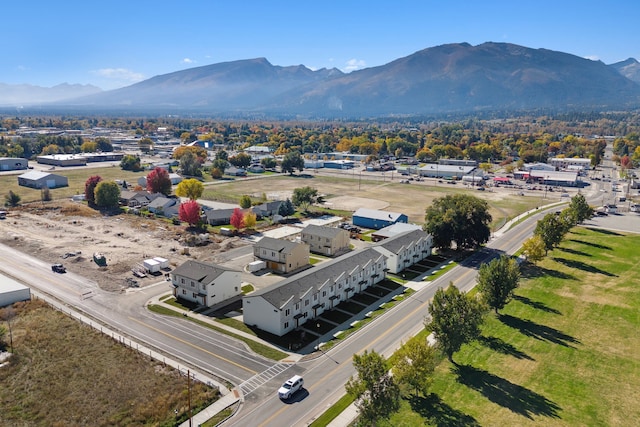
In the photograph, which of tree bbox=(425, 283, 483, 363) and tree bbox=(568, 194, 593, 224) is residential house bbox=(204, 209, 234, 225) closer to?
tree bbox=(425, 283, 483, 363)

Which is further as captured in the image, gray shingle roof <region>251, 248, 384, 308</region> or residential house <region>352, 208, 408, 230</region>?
residential house <region>352, 208, 408, 230</region>

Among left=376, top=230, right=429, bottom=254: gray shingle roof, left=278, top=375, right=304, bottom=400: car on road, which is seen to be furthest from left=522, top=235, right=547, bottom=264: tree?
left=278, top=375, right=304, bottom=400: car on road

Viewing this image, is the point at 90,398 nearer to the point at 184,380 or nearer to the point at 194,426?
the point at 184,380

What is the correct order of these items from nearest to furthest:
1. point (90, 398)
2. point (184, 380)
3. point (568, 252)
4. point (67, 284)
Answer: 1. point (90, 398)
2. point (184, 380)
3. point (67, 284)
4. point (568, 252)

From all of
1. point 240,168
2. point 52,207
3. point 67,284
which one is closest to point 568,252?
point 67,284

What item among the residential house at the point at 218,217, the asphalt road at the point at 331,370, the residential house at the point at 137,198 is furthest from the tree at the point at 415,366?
the residential house at the point at 137,198

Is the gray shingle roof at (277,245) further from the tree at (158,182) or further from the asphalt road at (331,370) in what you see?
the tree at (158,182)
